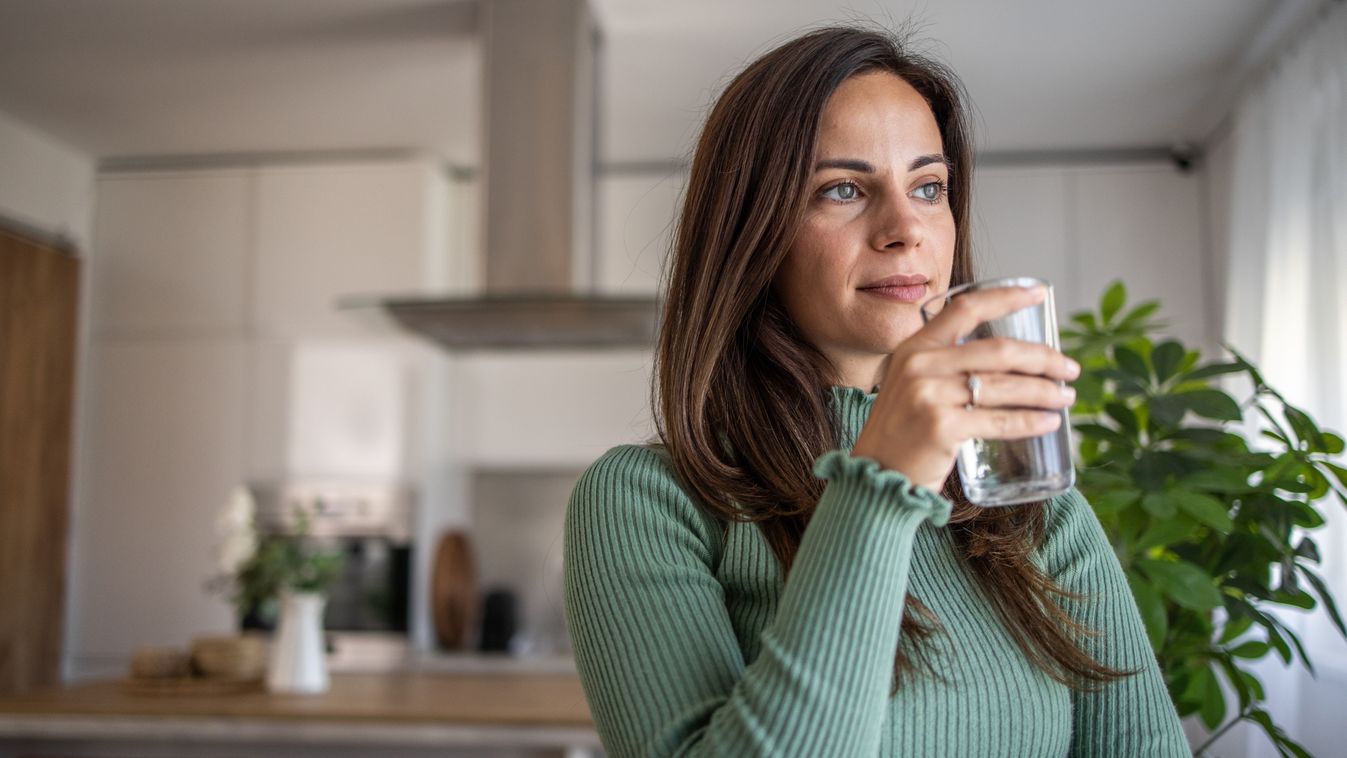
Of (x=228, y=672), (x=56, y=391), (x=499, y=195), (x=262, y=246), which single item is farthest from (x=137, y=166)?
(x=228, y=672)

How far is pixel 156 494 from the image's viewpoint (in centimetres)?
446

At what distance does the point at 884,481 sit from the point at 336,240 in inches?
159

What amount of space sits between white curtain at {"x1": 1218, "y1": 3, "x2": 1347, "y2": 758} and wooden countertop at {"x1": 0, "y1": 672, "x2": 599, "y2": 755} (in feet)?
4.66

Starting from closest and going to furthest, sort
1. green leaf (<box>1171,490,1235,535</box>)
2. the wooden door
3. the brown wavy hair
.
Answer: the brown wavy hair
green leaf (<box>1171,490,1235,535</box>)
the wooden door

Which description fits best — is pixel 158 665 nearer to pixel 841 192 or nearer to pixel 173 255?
pixel 173 255

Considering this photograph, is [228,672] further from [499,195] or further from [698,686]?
[698,686]

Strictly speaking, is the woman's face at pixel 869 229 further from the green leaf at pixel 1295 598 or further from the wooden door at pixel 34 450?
the wooden door at pixel 34 450

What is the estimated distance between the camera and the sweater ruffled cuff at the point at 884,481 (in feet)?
2.24

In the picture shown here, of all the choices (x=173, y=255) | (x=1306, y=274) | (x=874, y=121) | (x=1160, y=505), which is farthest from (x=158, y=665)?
(x=1306, y=274)

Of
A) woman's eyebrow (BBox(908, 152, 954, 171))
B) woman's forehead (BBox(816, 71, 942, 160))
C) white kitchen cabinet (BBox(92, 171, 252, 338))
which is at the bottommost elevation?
woman's eyebrow (BBox(908, 152, 954, 171))

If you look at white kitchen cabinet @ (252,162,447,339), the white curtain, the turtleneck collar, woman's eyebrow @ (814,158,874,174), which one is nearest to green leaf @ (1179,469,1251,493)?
the turtleneck collar

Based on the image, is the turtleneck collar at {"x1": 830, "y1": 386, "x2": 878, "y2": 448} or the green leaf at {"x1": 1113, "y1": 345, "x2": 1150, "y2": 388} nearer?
the turtleneck collar at {"x1": 830, "y1": 386, "x2": 878, "y2": 448}

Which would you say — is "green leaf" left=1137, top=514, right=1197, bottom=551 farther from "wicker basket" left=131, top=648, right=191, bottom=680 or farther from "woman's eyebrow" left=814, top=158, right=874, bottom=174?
"wicker basket" left=131, top=648, right=191, bottom=680

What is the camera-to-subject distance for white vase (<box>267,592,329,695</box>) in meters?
2.81
